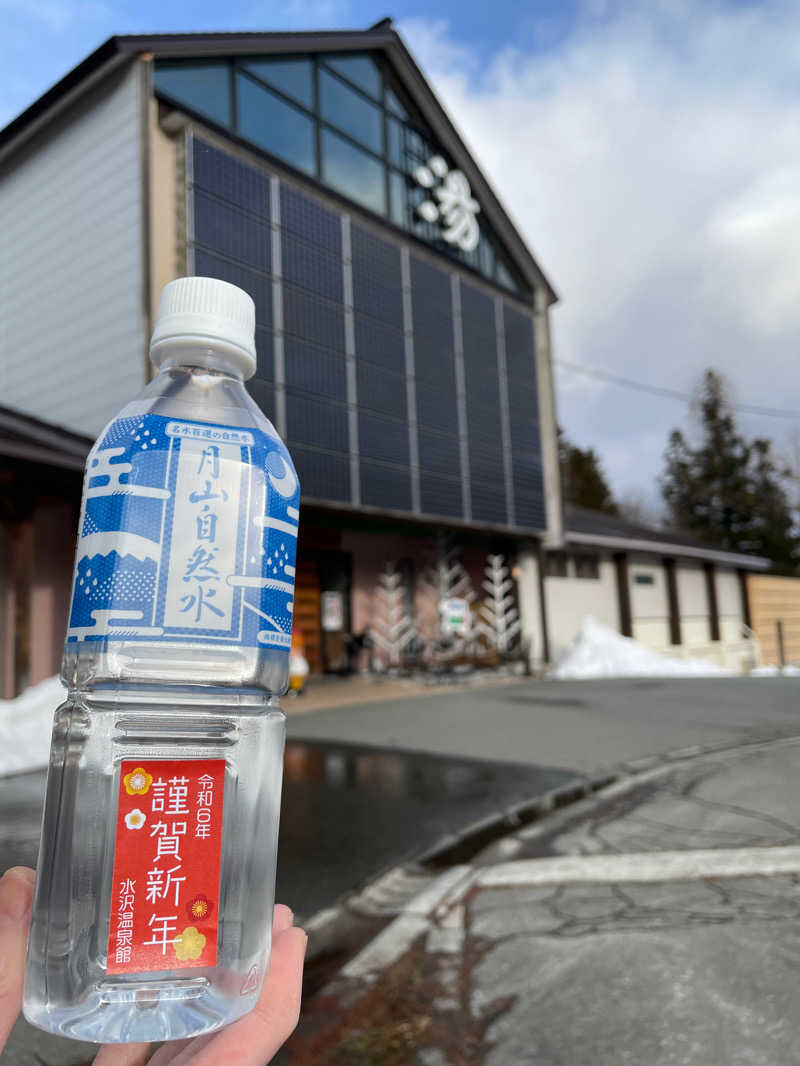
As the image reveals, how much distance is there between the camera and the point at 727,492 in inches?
1575

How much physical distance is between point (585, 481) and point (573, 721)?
40.4 metres

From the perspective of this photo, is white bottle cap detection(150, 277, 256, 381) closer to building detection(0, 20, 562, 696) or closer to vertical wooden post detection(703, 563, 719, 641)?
building detection(0, 20, 562, 696)

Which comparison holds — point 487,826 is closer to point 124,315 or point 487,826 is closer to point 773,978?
point 773,978

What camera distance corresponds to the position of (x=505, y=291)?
1692 centimetres

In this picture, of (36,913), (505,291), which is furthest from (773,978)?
(505,291)

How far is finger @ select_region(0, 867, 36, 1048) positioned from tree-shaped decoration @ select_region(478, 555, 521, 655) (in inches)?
618

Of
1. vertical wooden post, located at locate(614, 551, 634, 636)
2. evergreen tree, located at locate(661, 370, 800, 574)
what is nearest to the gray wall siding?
vertical wooden post, located at locate(614, 551, 634, 636)

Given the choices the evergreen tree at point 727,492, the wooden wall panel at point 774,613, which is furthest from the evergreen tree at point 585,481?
the wooden wall panel at point 774,613

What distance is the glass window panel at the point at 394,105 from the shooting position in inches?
585

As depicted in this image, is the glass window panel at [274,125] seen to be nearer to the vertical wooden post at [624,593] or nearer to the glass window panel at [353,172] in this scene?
the glass window panel at [353,172]

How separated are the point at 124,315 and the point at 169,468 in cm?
997

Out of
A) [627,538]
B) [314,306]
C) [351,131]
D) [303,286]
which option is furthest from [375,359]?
[627,538]

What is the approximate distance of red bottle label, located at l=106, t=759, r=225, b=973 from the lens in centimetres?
105

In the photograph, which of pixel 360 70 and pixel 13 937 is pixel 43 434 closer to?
pixel 13 937
